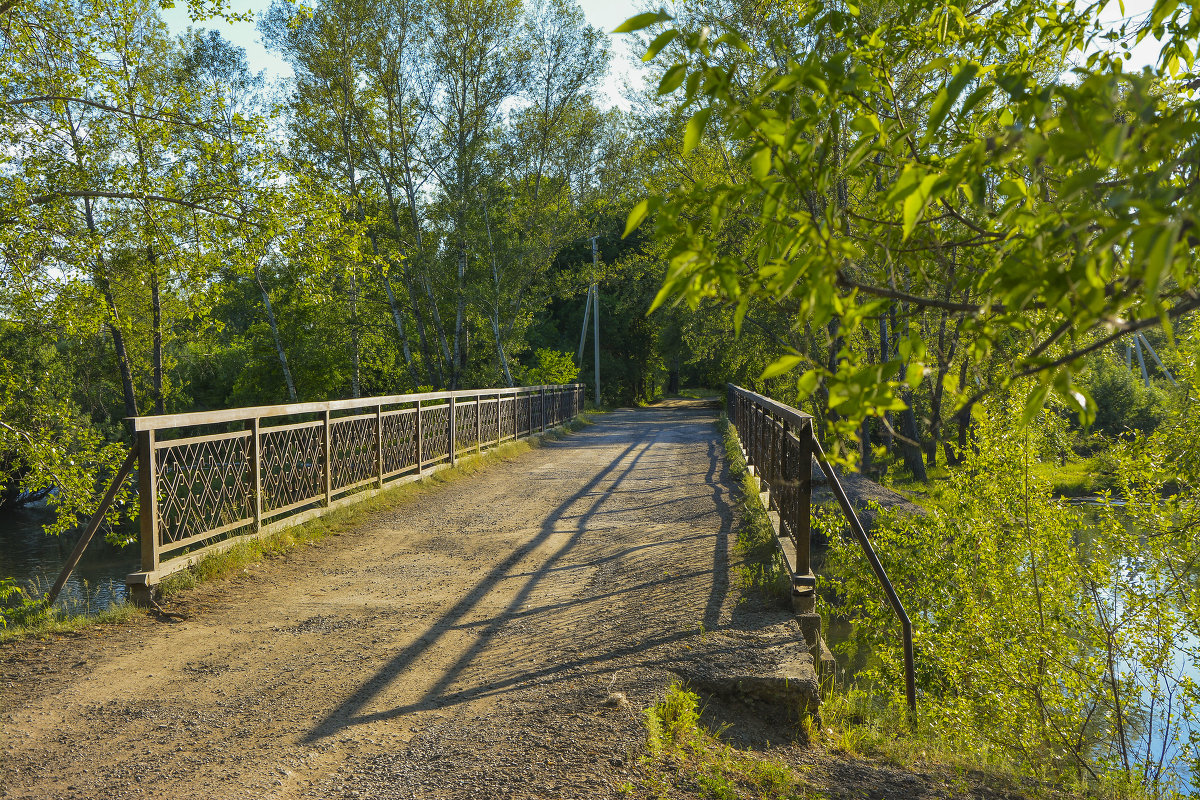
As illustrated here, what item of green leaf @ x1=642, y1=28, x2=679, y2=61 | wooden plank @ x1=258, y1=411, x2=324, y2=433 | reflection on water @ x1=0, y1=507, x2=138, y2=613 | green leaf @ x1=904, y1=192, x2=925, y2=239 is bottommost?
reflection on water @ x1=0, y1=507, x2=138, y2=613

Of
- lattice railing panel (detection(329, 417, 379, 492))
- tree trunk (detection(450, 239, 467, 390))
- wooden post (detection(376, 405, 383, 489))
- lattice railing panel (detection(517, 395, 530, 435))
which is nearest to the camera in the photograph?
lattice railing panel (detection(329, 417, 379, 492))

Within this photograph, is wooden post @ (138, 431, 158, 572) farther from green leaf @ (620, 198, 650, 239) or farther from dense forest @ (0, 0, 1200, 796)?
green leaf @ (620, 198, 650, 239)

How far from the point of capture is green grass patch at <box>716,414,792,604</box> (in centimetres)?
518

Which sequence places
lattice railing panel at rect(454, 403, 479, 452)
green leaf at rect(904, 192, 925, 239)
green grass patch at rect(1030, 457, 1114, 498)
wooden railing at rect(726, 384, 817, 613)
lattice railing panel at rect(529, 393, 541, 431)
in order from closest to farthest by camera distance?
green leaf at rect(904, 192, 925, 239), wooden railing at rect(726, 384, 817, 613), green grass patch at rect(1030, 457, 1114, 498), lattice railing panel at rect(454, 403, 479, 452), lattice railing panel at rect(529, 393, 541, 431)

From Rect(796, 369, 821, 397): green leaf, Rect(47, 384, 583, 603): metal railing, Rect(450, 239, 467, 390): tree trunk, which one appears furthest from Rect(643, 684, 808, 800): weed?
Rect(450, 239, 467, 390): tree trunk

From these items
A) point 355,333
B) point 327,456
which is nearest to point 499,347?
point 355,333

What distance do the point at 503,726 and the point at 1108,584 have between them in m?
5.15

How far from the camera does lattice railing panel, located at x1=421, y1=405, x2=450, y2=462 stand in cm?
1148

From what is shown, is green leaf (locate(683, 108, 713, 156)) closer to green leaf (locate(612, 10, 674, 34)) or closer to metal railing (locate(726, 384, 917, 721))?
green leaf (locate(612, 10, 674, 34))

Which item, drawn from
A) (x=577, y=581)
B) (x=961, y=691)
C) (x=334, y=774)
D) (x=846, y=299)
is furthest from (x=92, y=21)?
(x=961, y=691)

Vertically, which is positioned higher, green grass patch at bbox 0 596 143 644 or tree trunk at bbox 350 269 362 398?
tree trunk at bbox 350 269 362 398

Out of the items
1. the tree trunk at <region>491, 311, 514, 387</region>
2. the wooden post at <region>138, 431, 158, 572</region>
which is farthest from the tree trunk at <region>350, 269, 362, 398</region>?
the wooden post at <region>138, 431, 158, 572</region>

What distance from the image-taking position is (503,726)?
136 inches

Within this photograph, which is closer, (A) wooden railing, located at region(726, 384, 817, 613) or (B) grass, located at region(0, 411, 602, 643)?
(B) grass, located at region(0, 411, 602, 643)
